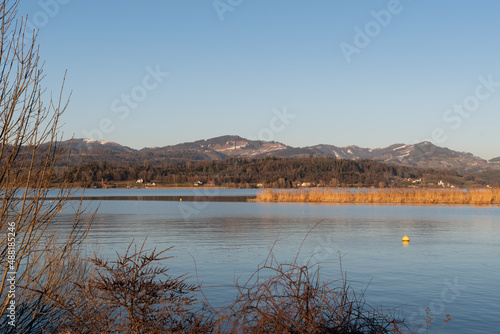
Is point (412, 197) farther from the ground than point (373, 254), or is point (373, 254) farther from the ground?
point (412, 197)

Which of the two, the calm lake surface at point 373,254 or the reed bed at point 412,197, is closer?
the calm lake surface at point 373,254

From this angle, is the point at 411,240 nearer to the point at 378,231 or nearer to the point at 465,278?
the point at 378,231

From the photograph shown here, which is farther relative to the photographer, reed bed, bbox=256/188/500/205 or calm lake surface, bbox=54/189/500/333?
reed bed, bbox=256/188/500/205

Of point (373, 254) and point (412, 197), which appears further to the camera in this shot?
point (412, 197)

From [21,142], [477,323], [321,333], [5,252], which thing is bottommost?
[477,323]

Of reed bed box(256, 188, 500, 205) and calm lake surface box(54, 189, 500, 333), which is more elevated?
reed bed box(256, 188, 500, 205)

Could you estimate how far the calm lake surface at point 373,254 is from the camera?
1592 centimetres

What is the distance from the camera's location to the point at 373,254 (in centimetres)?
2603

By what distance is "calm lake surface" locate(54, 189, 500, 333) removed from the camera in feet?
52.2

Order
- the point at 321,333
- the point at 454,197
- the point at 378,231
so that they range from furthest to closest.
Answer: the point at 454,197
the point at 378,231
the point at 321,333

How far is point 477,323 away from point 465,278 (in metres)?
6.45

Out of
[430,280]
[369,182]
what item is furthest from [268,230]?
[369,182]

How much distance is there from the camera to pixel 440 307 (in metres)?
15.5

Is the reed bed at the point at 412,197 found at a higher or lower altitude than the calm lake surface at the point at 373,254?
higher
